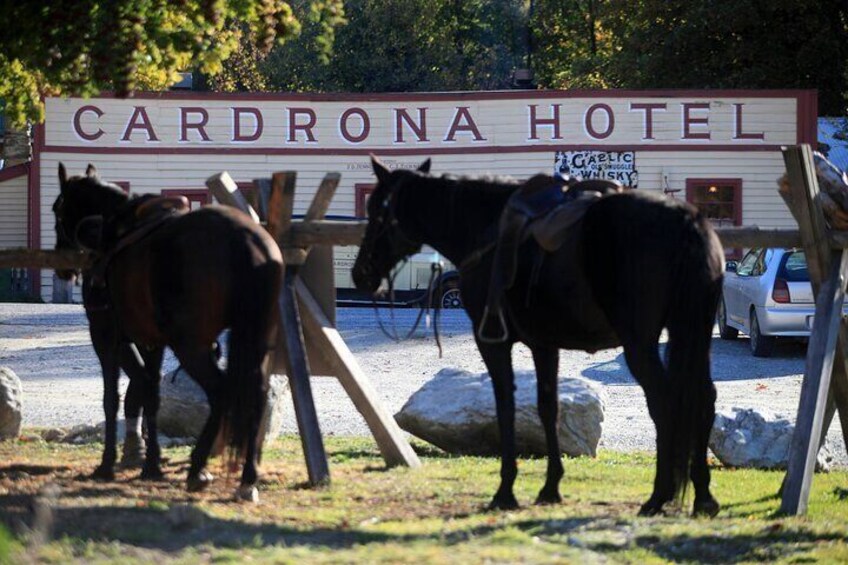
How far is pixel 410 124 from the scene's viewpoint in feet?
105

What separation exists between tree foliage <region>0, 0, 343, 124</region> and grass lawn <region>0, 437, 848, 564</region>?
325cm

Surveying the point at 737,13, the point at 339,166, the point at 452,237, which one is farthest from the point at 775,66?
the point at 452,237

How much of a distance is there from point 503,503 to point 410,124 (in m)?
24.3

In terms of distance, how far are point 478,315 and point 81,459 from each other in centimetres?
404

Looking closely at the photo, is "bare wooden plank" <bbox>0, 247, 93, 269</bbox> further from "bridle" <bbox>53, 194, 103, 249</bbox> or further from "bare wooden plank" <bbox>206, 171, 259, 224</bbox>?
"bare wooden plank" <bbox>206, 171, 259, 224</bbox>

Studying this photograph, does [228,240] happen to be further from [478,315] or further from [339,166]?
[339,166]

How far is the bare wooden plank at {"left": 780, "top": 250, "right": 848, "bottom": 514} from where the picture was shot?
902cm

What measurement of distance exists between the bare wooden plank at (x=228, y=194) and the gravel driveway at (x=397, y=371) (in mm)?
3844

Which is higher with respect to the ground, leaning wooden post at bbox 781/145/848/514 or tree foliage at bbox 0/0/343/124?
tree foliage at bbox 0/0/343/124

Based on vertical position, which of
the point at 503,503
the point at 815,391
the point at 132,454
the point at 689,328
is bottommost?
the point at 132,454

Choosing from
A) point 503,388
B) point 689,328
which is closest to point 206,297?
point 503,388

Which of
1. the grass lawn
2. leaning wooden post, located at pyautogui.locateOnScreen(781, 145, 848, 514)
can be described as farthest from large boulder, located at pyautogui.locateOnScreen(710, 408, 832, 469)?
leaning wooden post, located at pyautogui.locateOnScreen(781, 145, 848, 514)

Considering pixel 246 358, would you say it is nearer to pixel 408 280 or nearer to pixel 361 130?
pixel 408 280

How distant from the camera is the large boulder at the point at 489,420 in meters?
11.3
